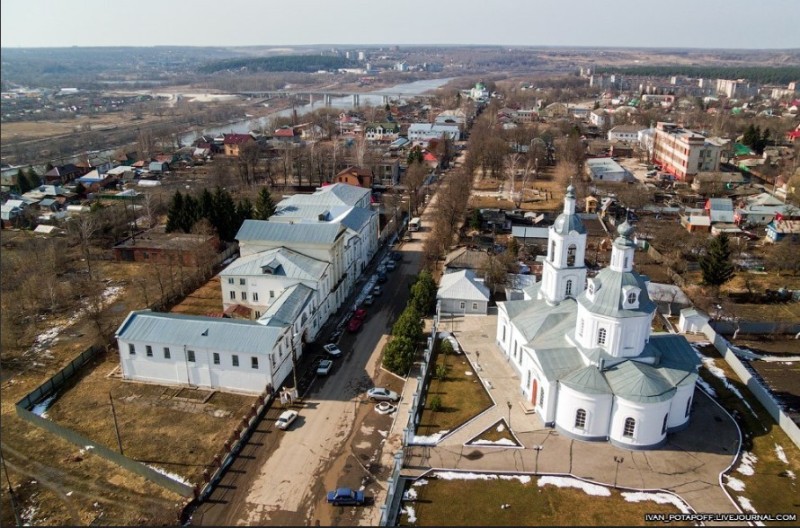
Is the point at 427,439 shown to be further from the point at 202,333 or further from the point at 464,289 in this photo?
the point at 464,289

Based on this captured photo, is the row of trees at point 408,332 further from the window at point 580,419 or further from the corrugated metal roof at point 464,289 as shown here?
the window at point 580,419

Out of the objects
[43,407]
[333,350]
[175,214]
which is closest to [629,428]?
[333,350]

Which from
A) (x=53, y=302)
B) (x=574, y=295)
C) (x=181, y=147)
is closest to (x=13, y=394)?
(x=53, y=302)

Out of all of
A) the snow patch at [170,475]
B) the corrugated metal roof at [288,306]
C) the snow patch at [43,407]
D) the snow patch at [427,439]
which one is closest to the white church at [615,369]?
the snow patch at [427,439]

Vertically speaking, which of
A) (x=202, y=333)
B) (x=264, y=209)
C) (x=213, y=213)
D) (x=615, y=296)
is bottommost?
(x=202, y=333)

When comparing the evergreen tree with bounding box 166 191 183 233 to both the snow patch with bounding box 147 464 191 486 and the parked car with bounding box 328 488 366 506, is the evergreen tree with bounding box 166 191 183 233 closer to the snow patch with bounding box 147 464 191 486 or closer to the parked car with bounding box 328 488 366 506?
the snow patch with bounding box 147 464 191 486

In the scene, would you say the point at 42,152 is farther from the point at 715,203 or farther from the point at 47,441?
the point at 715,203

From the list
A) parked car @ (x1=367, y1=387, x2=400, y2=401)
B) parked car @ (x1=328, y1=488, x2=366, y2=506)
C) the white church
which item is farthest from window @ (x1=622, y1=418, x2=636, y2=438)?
parked car @ (x1=328, y1=488, x2=366, y2=506)
